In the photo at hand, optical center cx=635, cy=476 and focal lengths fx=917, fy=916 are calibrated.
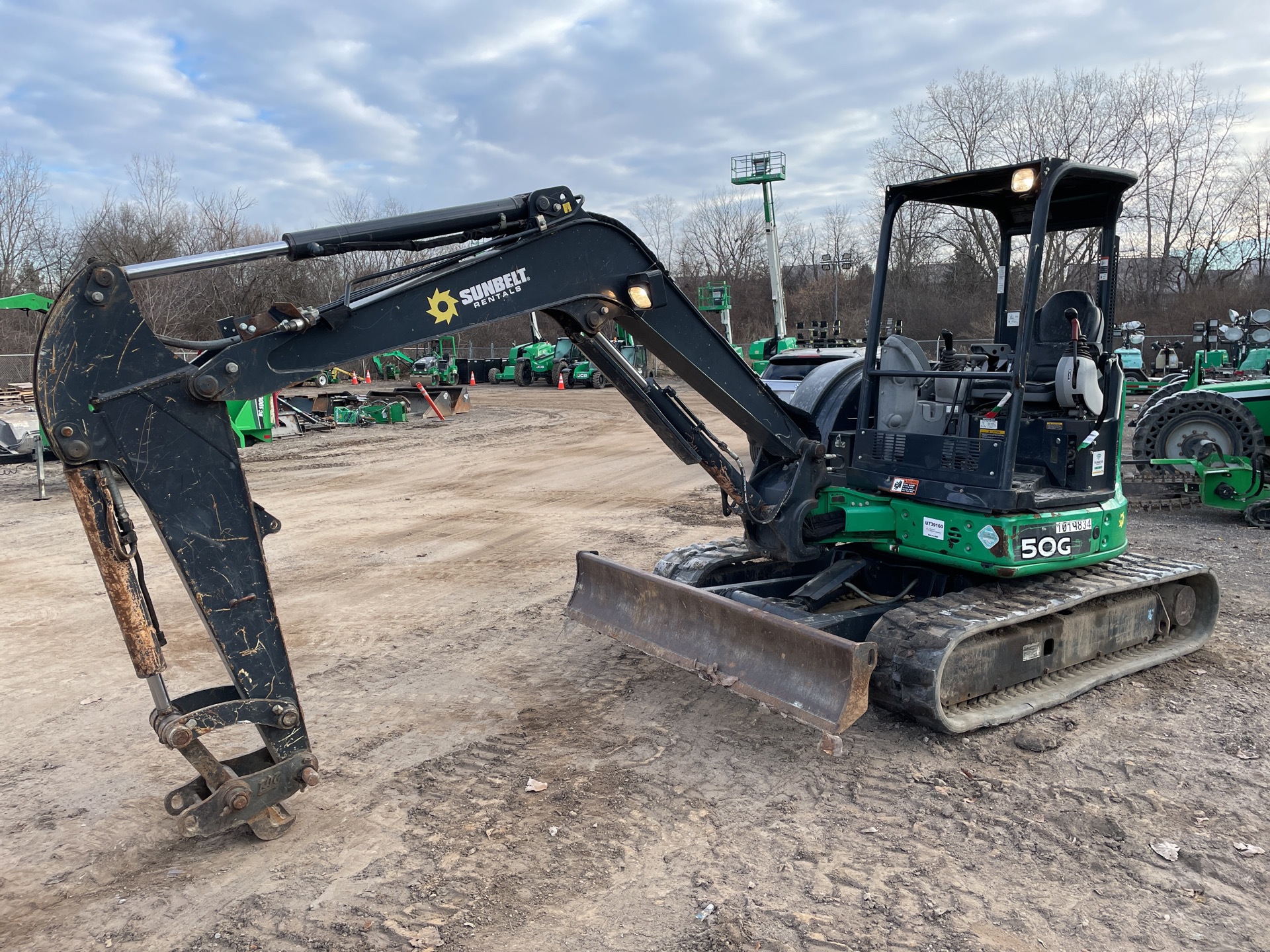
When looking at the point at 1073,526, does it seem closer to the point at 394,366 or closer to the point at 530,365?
the point at 530,365

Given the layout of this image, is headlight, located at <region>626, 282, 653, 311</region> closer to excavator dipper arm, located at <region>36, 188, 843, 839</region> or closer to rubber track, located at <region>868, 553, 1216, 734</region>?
excavator dipper arm, located at <region>36, 188, 843, 839</region>

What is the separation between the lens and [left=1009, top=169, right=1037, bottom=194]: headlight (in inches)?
193

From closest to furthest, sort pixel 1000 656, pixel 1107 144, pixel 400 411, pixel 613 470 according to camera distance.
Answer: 1. pixel 1000 656
2. pixel 613 470
3. pixel 400 411
4. pixel 1107 144

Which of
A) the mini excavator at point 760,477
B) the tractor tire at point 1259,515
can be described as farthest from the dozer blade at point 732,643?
the tractor tire at point 1259,515

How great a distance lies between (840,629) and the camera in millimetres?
5074

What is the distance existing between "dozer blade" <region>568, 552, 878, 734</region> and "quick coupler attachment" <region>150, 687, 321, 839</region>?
7.10 feet

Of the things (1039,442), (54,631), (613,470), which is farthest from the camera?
(613,470)

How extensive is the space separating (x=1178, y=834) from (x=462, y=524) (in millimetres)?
8006

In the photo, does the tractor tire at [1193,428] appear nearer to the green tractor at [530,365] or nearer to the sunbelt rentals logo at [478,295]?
the sunbelt rentals logo at [478,295]

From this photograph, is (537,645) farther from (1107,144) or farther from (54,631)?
(1107,144)

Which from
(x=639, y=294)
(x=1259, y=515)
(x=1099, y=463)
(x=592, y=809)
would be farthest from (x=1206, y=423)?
(x=592, y=809)

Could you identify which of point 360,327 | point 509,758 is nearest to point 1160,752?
point 509,758

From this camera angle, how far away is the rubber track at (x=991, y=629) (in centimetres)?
461

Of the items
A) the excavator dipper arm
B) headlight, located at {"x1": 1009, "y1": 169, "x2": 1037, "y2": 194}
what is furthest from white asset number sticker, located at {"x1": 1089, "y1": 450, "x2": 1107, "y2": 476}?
the excavator dipper arm
